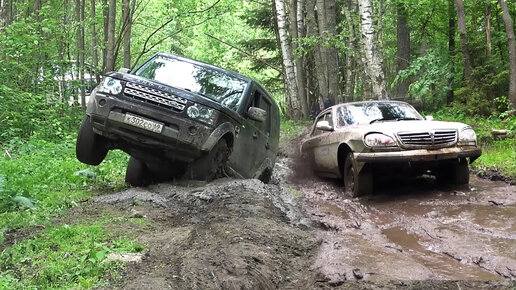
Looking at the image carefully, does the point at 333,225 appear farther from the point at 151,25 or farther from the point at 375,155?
the point at 151,25

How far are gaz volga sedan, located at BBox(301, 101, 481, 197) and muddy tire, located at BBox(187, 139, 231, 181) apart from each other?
1.96m

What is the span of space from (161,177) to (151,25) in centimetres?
2173

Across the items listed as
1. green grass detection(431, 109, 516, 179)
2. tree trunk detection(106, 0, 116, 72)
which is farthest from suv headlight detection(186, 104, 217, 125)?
tree trunk detection(106, 0, 116, 72)

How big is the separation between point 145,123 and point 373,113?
13.1 ft

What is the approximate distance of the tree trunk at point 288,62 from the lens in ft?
66.8

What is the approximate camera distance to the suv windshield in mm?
7483

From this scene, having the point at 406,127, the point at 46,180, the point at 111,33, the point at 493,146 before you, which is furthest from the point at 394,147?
the point at 111,33

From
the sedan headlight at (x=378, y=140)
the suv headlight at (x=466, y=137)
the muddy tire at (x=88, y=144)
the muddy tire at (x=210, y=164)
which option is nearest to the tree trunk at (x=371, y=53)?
the suv headlight at (x=466, y=137)

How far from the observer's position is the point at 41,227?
16.3 ft

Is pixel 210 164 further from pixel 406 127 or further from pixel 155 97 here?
pixel 406 127

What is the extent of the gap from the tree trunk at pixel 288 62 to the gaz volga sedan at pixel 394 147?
40.9 feet

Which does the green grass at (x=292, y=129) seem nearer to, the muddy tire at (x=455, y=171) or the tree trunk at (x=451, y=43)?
the tree trunk at (x=451, y=43)

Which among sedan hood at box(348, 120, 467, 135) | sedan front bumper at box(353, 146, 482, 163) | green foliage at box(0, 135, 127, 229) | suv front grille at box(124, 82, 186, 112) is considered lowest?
green foliage at box(0, 135, 127, 229)

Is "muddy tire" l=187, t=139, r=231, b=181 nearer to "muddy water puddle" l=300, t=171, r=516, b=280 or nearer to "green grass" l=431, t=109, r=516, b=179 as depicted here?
"muddy water puddle" l=300, t=171, r=516, b=280
